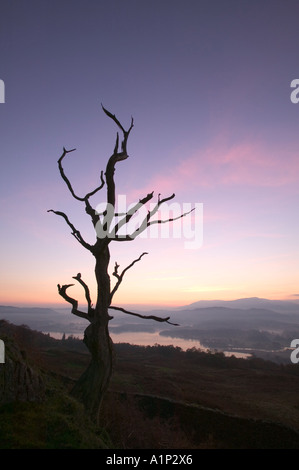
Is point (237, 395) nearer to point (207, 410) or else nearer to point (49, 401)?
point (207, 410)

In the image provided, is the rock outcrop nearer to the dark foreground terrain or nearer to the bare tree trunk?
the dark foreground terrain

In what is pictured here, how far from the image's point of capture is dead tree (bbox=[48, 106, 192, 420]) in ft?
32.1

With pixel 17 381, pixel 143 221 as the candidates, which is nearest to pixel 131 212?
pixel 143 221

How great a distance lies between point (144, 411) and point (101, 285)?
12.5 metres

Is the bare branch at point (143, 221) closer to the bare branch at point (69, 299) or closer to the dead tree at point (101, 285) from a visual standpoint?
the dead tree at point (101, 285)

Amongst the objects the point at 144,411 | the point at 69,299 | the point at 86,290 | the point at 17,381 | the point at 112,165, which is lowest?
the point at 144,411

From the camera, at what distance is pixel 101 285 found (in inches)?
425

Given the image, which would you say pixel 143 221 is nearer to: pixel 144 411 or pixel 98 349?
pixel 98 349

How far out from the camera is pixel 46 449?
5.71 metres

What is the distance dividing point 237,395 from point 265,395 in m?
3.06

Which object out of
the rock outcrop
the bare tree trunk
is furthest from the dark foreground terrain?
the bare tree trunk

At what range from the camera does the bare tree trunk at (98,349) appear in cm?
955

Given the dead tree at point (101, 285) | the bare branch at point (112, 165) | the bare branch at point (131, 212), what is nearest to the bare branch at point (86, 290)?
the dead tree at point (101, 285)

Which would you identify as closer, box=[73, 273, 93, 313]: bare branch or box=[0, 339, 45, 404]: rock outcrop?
box=[0, 339, 45, 404]: rock outcrop
